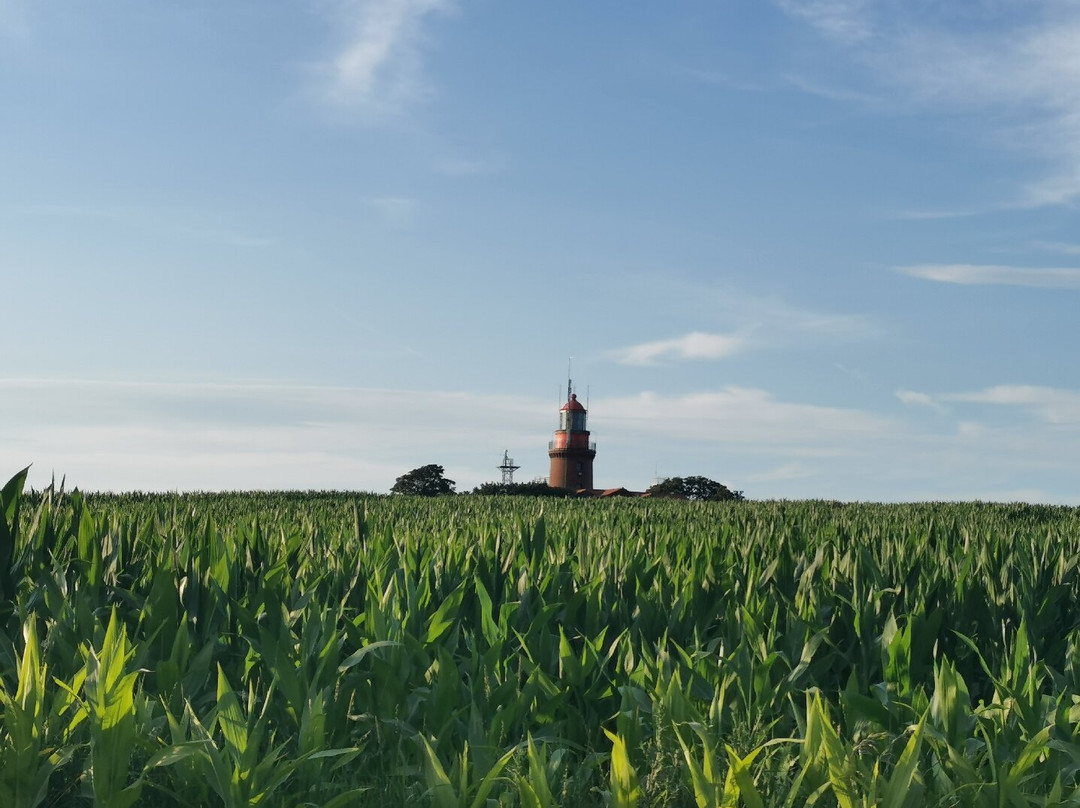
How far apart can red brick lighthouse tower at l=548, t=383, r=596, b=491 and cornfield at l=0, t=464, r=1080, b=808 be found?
60795mm

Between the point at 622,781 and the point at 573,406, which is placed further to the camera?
the point at 573,406

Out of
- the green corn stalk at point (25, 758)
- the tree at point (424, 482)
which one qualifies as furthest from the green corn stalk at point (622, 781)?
the tree at point (424, 482)

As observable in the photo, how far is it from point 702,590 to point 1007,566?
7.46 feet

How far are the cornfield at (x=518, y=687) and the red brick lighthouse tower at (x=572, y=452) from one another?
60795 millimetres

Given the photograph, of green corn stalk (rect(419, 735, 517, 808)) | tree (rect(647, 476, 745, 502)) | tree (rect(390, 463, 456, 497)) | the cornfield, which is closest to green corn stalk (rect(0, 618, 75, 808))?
the cornfield

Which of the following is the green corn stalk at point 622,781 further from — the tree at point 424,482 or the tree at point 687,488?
the tree at point 687,488

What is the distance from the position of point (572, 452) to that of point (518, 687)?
6383 centimetres

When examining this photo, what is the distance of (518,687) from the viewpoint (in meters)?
4.00

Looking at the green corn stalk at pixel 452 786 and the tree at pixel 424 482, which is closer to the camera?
the green corn stalk at pixel 452 786

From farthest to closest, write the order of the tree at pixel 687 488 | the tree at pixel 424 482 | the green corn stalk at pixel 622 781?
the tree at pixel 687 488 → the tree at pixel 424 482 → the green corn stalk at pixel 622 781

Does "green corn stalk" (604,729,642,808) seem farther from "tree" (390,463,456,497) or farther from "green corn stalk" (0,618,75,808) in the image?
"tree" (390,463,456,497)

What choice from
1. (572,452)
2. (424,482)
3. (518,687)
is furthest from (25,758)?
(572,452)

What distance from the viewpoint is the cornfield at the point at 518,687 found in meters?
2.98

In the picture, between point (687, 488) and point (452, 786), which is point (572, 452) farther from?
point (452, 786)
